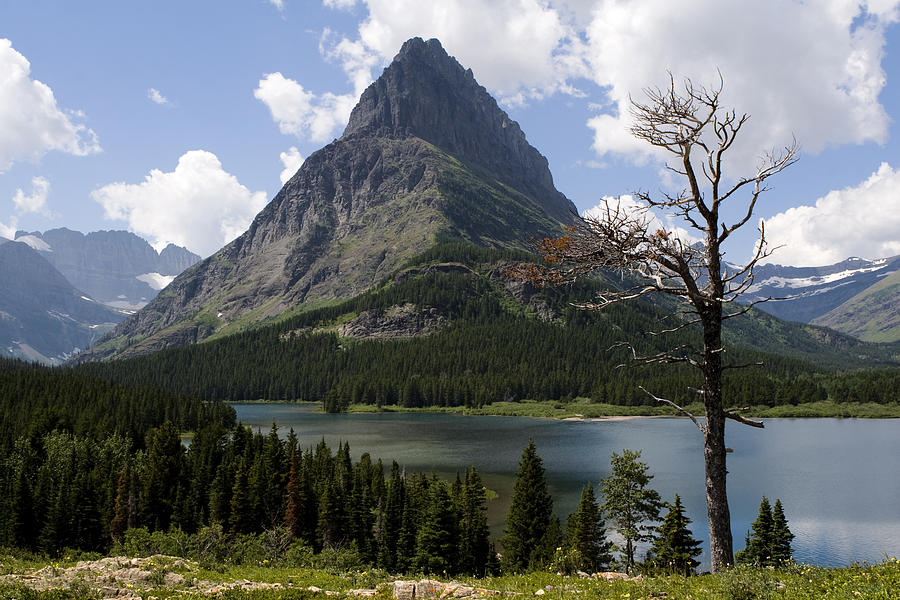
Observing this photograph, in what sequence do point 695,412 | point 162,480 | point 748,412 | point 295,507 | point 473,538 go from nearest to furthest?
point 473,538 → point 295,507 → point 162,480 → point 695,412 → point 748,412

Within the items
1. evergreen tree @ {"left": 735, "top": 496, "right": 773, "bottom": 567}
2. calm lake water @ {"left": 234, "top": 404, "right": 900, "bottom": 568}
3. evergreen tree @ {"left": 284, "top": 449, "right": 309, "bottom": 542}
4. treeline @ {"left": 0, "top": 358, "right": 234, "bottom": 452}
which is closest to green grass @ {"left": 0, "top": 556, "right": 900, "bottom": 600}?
evergreen tree @ {"left": 735, "top": 496, "right": 773, "bottom": 567}

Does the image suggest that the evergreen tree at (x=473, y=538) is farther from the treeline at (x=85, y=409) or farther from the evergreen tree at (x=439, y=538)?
the treeline at (x=85, y=409)

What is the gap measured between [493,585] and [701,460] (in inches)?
3606

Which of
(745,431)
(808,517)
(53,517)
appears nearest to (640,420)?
(745,431)

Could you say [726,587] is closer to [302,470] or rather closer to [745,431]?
[302,470]

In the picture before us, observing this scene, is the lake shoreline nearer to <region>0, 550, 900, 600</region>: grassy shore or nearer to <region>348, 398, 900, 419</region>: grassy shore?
<region>348, 398, 900, 419</region>: grassy shore

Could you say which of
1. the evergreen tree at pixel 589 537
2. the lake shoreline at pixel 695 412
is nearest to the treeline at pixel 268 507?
the evergreen tree at pixel 589 537

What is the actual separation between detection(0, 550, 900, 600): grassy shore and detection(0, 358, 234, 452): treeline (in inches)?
3289

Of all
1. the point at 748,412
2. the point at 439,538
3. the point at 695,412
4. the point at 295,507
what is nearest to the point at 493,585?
the point at 439,538

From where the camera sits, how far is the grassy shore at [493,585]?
43.7 ft

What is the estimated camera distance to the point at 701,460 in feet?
323

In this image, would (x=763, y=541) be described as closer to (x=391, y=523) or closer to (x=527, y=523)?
(x=527, y=523)

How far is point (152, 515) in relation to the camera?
63.7 metres

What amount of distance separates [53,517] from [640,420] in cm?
15152
